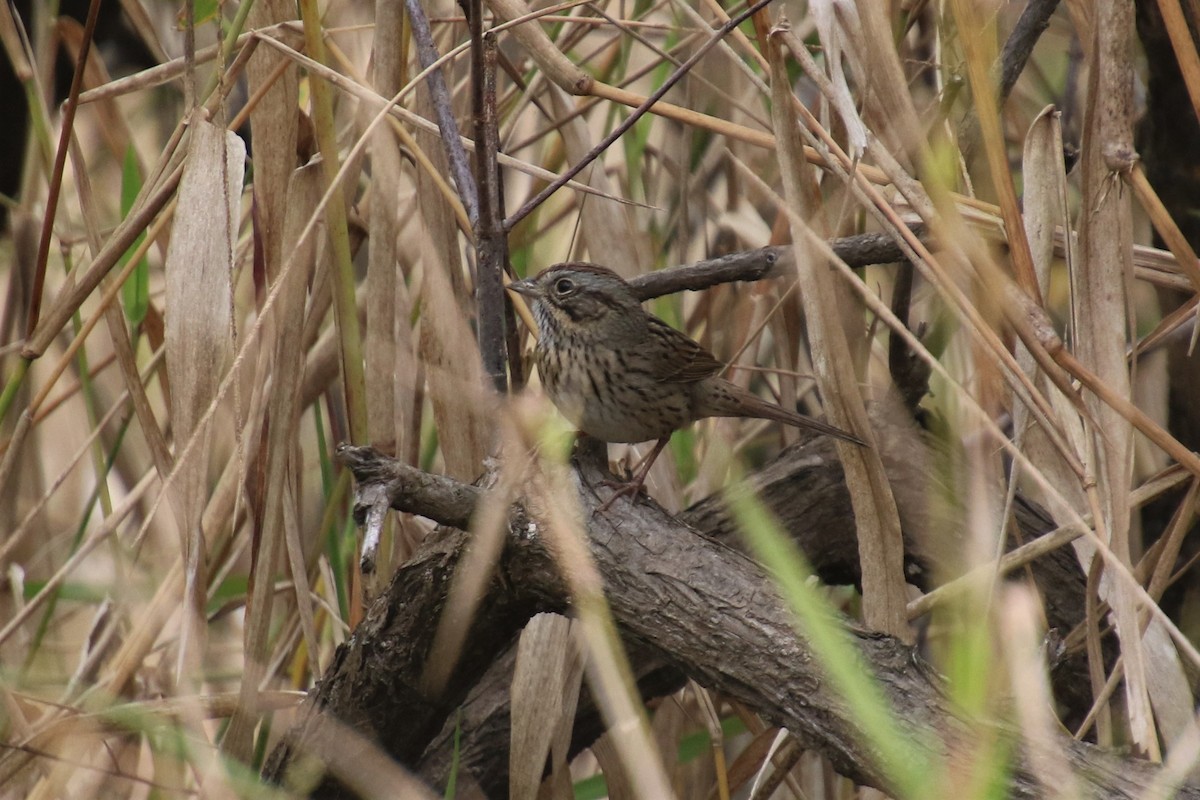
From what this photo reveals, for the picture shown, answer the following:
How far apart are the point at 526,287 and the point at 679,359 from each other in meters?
0.50

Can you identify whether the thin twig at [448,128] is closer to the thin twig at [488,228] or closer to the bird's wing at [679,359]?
the thin twig at [488,228]

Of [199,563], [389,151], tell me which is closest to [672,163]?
[389,151]

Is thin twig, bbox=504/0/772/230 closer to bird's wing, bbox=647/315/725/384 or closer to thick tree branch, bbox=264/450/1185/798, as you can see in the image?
thick tree branch, bbox=264/450/1185/798

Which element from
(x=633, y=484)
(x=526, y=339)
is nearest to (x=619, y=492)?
(x=633, y=484)

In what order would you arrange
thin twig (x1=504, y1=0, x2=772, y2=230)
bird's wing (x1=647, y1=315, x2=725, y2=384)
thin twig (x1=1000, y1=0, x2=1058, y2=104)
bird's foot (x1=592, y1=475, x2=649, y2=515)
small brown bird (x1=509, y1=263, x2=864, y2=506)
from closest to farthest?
1. thin twig (x1=504, y1=0, x2=772, y2=230)
2. bird's foot (x1=592, y1=475, x2=649, y2=515)
3. thin twig (x1=1000, y1=0, x2=1058, y2=104)
4. small brown bird (x1=509, y1=263, x2=864, y2=506)
5. bird's wing (x1=647, y1=315, x2=725, y2=384)

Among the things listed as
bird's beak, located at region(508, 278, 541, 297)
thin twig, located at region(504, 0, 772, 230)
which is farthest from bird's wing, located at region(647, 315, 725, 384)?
thin twig, located at region(504, 0, 772, 230)

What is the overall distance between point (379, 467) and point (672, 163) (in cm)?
174

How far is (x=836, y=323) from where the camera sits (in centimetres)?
200

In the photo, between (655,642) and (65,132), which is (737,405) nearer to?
(655,642)

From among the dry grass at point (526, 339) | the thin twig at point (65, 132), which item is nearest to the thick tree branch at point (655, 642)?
the dry grass at point (526, 339)

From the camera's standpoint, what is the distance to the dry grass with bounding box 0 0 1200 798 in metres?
1.92

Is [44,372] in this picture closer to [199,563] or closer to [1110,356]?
[199,563]

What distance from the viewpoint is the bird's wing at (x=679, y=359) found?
124 inches

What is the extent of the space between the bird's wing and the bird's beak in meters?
0.39
